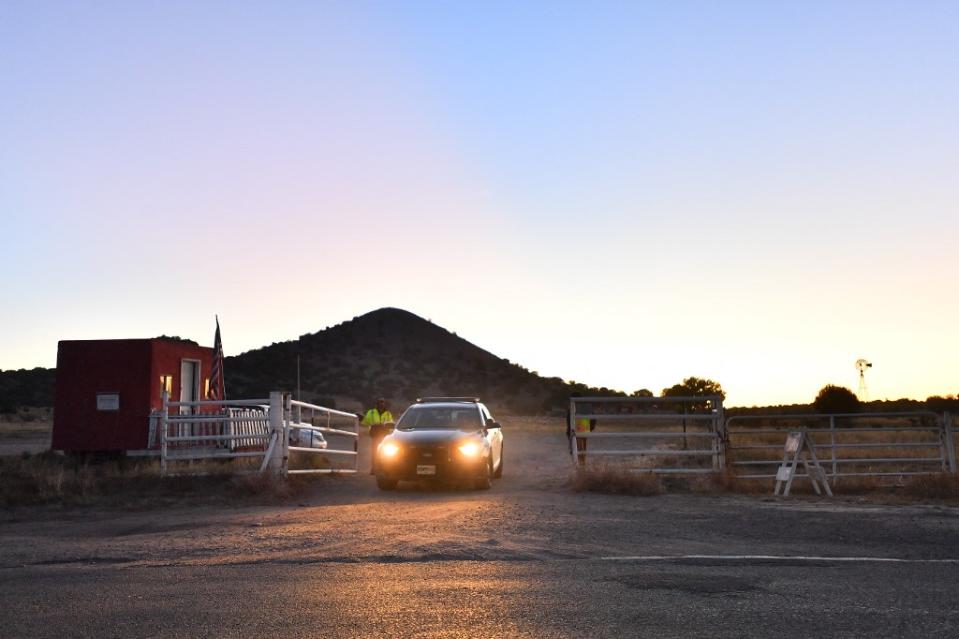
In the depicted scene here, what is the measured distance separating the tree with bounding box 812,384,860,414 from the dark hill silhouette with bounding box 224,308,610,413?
960 inches

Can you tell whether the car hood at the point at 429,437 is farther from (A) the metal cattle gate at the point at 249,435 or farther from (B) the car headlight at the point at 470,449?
(A) the metal cattle gate at the point at 249,435

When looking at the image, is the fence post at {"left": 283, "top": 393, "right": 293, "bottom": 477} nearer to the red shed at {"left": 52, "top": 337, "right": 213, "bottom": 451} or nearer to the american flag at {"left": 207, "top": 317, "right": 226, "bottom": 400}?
the red shed at {"left": 52, "top": 337, "right": 213, "bottom": 451}

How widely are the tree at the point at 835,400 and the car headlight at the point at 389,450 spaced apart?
55973 millimetres

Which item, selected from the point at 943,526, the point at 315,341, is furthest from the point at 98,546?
the point at 315,341

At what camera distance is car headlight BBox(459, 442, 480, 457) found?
1717cm

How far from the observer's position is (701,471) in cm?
1725

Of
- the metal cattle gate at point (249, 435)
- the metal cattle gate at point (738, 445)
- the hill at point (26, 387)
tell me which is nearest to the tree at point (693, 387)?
the metal cattle gate at point (738, 445)

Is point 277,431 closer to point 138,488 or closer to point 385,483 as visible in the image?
point 385,483

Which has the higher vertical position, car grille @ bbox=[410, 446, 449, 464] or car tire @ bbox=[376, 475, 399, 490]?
car grille @ bbox=[410, 446, 449, 464]

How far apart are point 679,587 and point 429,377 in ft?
280

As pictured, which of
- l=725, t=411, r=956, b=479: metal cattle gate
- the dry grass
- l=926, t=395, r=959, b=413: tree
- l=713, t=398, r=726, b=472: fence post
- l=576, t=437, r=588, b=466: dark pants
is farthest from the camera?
l=926, t=395, r=959, b=413: tree

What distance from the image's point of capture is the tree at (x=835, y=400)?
66.8m

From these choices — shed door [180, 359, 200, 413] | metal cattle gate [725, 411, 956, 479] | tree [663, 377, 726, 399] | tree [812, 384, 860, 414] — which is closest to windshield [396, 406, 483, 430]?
metal cattle gate [725, 411, 956, 479]

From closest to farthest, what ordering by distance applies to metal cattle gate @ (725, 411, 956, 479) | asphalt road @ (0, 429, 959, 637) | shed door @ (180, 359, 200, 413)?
asphalt road @ (0, 429, 959, 637) → metal cattle gate @ (725, 411, 956, 479) → shed door @ (180, 359, 200, 413)
